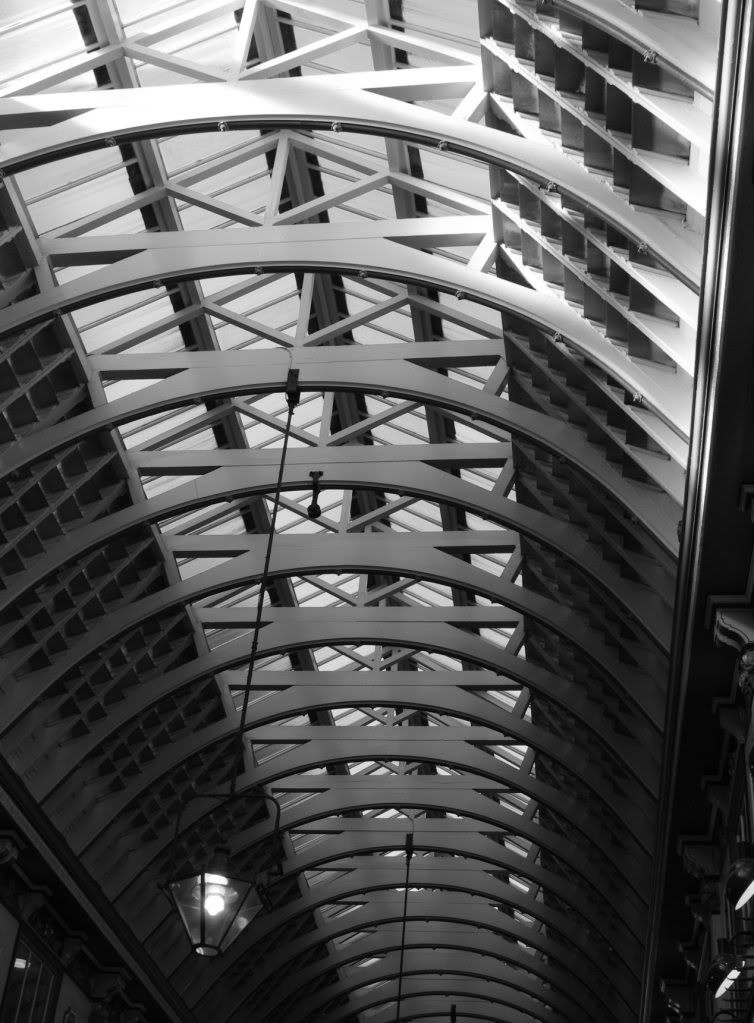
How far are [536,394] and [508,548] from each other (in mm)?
4298

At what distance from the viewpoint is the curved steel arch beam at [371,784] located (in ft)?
83.8

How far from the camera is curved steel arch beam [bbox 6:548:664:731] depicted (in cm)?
2188

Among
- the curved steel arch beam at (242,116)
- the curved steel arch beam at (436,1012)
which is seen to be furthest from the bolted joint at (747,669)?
the curved steel arch beam at (436,1012)

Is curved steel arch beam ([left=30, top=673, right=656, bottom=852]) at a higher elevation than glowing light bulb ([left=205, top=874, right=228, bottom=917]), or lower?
higher

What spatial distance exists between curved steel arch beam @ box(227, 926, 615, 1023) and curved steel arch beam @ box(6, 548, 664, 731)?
15816 millimetres

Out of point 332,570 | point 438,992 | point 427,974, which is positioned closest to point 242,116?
point 332,570

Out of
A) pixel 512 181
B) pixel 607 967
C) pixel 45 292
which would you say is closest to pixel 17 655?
pixel 45 292

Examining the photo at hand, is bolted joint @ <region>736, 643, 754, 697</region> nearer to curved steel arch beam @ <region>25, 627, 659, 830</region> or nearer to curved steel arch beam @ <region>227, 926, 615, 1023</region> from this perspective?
curved steel arch beam @ <region>25, 627, 659, 830</region>

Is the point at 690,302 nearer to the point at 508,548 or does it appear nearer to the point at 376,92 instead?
the point at 376,92

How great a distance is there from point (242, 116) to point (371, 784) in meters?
19.1

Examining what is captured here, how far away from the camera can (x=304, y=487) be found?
68.6ft

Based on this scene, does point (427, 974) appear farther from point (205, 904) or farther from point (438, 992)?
point (205, 904)

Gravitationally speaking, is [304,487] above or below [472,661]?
above

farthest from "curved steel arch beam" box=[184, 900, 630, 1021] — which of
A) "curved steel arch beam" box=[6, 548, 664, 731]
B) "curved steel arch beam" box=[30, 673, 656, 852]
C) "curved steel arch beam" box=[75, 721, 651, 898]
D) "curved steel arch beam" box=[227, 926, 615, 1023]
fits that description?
"curved steel arch beam" box=[6, 548, 664, 731]
